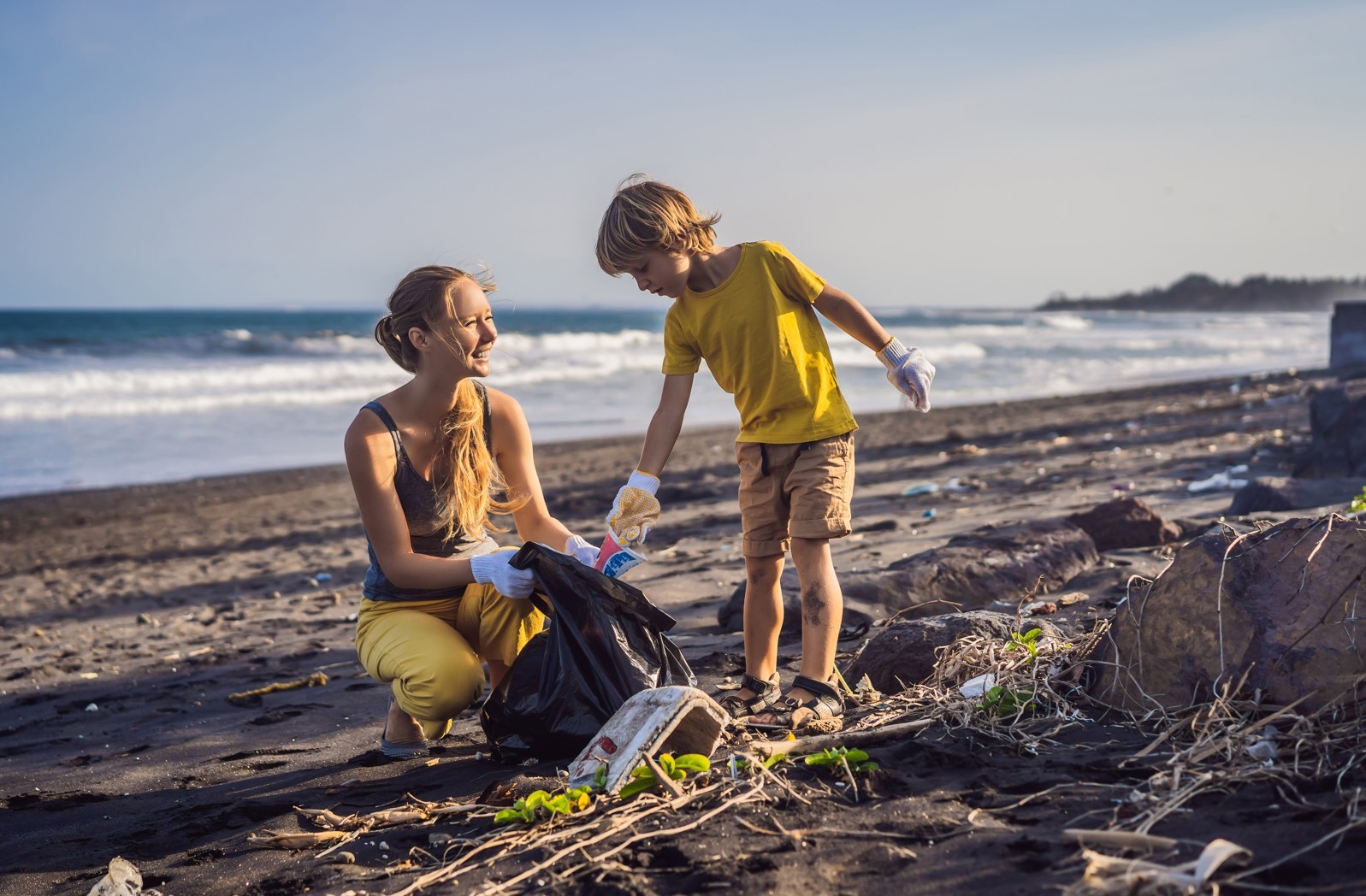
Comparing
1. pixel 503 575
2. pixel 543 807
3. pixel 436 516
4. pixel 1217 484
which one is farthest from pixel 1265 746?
pixel 1217 484

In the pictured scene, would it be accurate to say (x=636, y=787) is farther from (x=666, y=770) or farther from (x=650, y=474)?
(x=650, y=474)

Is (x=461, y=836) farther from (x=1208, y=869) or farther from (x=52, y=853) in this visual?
(x=1208, y=869)

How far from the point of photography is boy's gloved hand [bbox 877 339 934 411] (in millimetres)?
3455

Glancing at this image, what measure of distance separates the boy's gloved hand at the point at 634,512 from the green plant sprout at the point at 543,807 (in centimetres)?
100

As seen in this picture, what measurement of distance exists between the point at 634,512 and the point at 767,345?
690 mm

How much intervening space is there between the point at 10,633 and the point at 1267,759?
20.6ft

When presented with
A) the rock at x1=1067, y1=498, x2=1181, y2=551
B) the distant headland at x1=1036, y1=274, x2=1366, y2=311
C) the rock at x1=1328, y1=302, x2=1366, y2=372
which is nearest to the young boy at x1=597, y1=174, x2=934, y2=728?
the rock at x1=1067, y1=498, x2=1181, y2=551

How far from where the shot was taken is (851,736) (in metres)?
2.62

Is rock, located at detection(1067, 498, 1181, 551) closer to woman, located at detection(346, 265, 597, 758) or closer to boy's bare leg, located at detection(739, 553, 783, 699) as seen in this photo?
boy's bare leg, located at detection(739, 553, 783, 699)

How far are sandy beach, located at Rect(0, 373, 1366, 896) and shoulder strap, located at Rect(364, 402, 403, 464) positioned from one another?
0.95m

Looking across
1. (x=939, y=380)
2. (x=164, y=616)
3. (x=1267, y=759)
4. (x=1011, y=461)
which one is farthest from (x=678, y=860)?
(x=939, y=380)

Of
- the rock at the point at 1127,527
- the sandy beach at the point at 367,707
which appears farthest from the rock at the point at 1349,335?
the rock at the point at 1127,527

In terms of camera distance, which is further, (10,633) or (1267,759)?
(10,633)

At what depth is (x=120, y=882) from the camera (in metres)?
2.35
